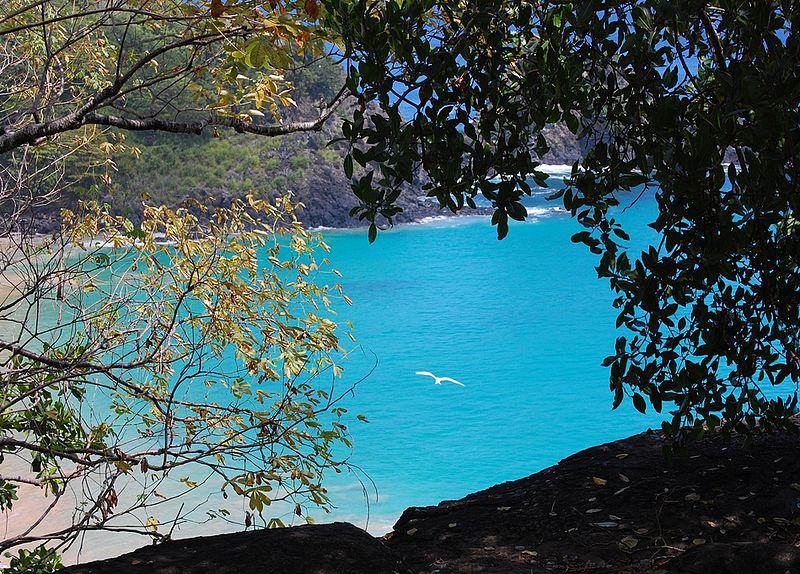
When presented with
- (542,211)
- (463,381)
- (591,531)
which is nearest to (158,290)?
(591,531)

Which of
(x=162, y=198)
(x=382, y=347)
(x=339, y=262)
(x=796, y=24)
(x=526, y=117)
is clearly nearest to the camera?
(x=796, y=24)

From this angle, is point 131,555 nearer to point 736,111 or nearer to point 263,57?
point 263,57

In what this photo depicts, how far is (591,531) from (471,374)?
39.9ft

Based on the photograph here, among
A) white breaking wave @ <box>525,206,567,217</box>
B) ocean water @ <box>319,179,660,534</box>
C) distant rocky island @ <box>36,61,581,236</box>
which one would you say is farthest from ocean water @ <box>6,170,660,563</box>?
distant rocky island @ <box>36,61,581,236</box>

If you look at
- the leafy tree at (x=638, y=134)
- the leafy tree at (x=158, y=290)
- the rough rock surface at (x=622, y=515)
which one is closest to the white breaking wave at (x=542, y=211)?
the leafy tree at (x=158, y=290)

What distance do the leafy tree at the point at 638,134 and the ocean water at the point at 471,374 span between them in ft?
9.93

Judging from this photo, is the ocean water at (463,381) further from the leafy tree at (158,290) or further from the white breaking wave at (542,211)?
the white breaking wave at (542,211)

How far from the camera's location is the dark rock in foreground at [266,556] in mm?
2648

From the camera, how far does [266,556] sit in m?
2.73

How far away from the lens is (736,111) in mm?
1568

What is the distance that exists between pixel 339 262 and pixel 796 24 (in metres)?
26.7

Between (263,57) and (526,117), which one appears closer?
(526,117)

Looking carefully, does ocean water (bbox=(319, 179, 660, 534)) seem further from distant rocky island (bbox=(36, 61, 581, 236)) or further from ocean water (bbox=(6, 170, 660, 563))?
distant rocky island (bbox=(36, 61, 581, 236))

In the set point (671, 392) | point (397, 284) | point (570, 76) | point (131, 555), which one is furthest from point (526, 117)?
point (397, 284)
